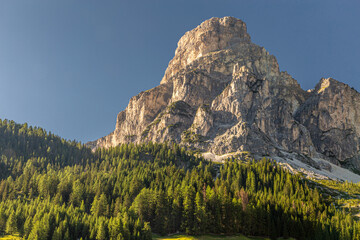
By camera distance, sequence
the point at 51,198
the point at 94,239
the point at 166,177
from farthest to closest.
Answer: the point at 166,177 < the point at 51,198 < the point at 94,239

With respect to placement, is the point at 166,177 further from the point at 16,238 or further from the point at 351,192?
the point at 351,192

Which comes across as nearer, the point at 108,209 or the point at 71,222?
the point at 71,222

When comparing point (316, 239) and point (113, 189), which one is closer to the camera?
point (316, 239)

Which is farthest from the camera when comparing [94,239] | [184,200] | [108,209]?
[108,209]

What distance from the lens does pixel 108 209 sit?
387ft

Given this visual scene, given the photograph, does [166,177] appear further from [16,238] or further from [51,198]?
[16,238]

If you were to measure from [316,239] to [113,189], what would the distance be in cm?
8777

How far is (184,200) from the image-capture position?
109938 mm

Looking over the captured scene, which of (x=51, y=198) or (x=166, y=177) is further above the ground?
(x=166, y=177)

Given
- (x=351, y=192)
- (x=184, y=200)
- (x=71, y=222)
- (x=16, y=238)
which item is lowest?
(x=16, y=238)

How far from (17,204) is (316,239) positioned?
369ft

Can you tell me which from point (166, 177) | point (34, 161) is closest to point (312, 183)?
point (166, 177)

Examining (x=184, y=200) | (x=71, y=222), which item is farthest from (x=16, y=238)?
(x=184, y=200)

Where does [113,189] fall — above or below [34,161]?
below
